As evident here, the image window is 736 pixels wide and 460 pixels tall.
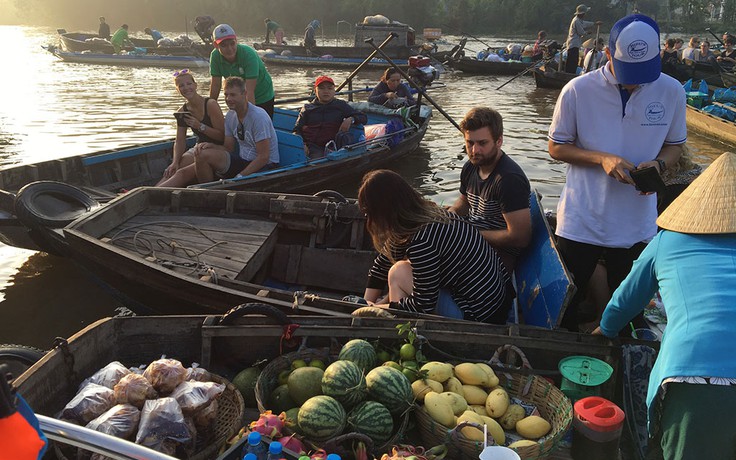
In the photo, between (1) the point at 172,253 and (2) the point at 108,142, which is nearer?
(1) the point at 172,253

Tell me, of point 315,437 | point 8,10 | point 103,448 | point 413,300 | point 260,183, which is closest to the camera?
point 103,448

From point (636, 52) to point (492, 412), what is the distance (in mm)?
2139

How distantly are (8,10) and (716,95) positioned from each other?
257ft

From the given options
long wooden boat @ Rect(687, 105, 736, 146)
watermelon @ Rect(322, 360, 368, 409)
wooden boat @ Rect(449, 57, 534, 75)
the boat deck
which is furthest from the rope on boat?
wooden boat @ Rect(449, 57, 534, 75)

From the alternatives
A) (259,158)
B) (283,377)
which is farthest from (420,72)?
(283,377)

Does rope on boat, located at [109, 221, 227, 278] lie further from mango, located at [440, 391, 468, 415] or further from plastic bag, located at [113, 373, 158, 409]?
mango, located at [440, 391, 468, 415]

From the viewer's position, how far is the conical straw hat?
7.00 ft

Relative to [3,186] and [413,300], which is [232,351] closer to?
[413,300]

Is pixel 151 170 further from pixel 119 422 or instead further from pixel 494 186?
pixel 119 422

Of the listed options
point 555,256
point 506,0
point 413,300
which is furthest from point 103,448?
point 506,0

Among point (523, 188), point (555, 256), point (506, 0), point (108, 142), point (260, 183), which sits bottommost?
point (108, 142)

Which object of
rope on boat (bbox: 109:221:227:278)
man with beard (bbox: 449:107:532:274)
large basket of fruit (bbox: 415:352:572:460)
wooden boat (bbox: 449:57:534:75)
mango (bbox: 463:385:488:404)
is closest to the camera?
large basket of fruit (bbox: 415:352:572:460)

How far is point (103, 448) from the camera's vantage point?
169cm

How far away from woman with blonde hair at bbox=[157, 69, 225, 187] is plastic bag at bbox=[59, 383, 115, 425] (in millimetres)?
4364
